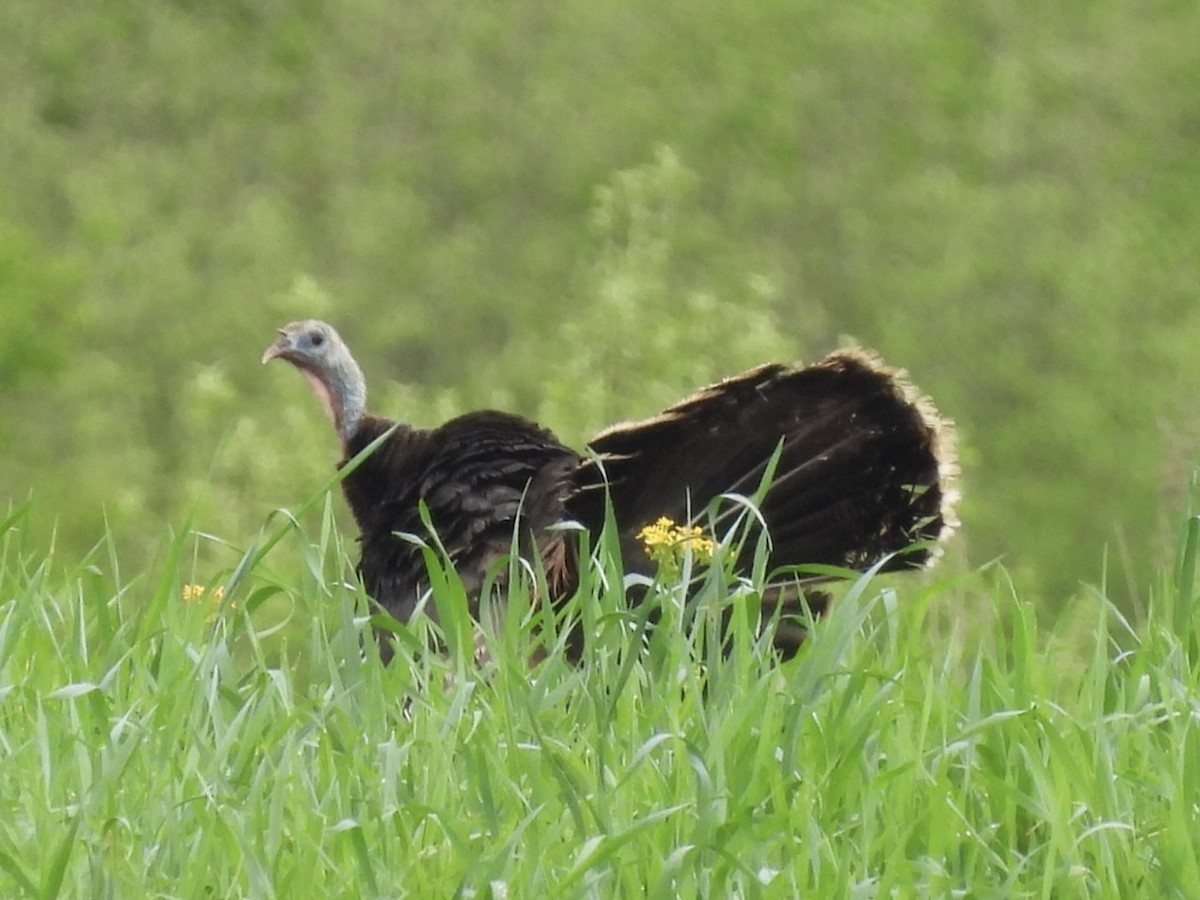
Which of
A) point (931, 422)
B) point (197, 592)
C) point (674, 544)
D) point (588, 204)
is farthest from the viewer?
point (588, 204)

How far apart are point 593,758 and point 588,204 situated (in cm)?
2223

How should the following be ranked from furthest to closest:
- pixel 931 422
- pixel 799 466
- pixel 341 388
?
1. pixel 341 388
2. pixel 799 466
3. pixel 931 422

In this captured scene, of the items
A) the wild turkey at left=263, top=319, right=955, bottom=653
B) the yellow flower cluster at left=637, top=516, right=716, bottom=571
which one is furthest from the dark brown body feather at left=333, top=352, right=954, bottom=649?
the yellow flower cluster at left=637, top=516, right=716, bottom=571

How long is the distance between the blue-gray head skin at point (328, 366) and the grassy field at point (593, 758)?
399 cm

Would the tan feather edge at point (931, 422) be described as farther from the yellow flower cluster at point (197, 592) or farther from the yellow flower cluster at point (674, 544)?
the yellow flower cluster at point (197, 592)

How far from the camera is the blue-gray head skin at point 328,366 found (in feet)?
23.2

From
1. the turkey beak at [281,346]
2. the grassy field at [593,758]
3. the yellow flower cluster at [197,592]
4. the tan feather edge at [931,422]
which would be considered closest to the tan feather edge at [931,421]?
the tan feather edge at [931,422]

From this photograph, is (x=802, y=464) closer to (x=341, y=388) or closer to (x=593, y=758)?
(x=593, y=758)

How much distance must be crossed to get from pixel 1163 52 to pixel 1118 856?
28.0 meters

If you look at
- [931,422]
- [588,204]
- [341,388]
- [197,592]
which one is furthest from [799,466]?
[588,204]

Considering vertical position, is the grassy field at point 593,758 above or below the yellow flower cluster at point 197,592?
below

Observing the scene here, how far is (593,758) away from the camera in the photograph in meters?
2.65

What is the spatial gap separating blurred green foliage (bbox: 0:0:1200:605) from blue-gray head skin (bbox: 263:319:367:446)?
12.5 meters

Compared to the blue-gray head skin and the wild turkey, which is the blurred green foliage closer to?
the blue-gray head skin
